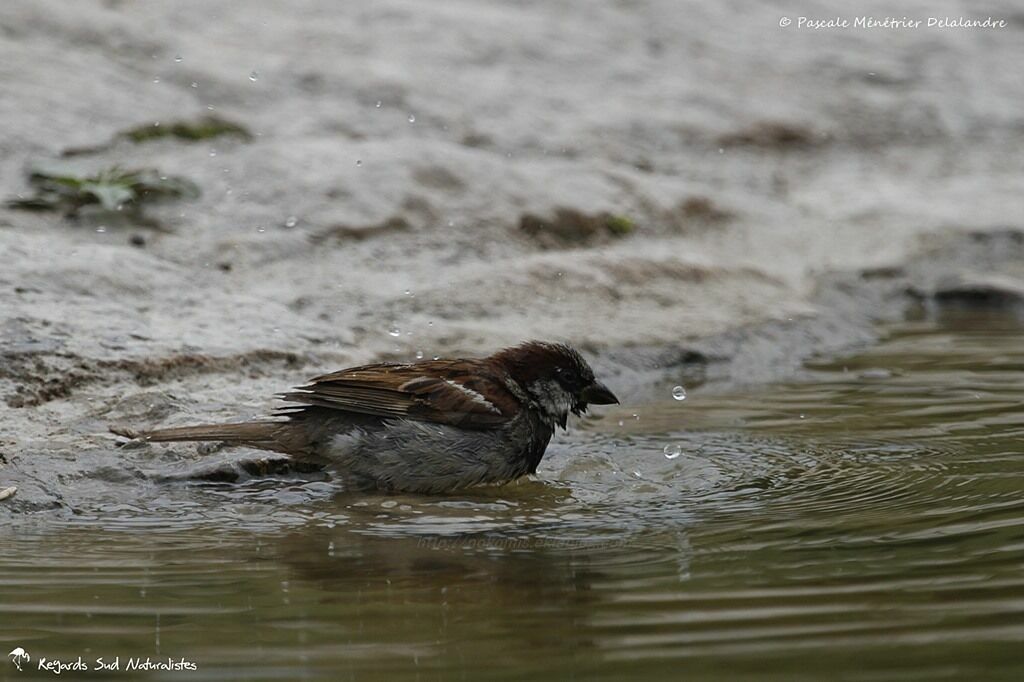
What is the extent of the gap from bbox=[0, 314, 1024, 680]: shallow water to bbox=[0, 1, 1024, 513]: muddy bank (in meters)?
0.83

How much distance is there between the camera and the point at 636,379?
7598 millimetres

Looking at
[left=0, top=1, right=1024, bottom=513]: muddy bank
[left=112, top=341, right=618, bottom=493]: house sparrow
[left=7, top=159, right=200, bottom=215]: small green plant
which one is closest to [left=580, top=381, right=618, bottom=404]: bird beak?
[left=112, top=341, right=618, bottom=493]: house sparrow

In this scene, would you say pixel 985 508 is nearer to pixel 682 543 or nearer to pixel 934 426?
pixel 682 543

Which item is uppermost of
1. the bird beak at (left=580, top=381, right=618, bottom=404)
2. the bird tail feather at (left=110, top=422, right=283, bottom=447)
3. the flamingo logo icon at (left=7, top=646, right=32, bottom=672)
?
the bird beak at (left=580, top=381, right=618, bottom=404)

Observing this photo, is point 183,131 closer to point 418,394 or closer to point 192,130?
point 192,130

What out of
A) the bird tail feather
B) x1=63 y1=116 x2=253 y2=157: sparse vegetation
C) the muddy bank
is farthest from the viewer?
x1=63 y1=116 x2=253 y2=157: sparse vegetation

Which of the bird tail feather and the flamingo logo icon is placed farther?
the bird tail feather

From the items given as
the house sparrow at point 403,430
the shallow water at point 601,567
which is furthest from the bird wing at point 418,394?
the shallow water at point 601,567

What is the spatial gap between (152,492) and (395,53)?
6.39 m

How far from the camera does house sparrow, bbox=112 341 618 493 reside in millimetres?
5652

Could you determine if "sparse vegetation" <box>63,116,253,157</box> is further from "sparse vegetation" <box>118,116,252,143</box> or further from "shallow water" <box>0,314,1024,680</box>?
"shallow water" <box>0,314,1024,680</box>

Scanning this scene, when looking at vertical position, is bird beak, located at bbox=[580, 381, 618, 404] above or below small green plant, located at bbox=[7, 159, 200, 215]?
below

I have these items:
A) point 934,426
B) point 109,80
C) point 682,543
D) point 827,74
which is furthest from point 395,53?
point 682,543

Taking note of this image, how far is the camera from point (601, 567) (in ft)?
13.9
